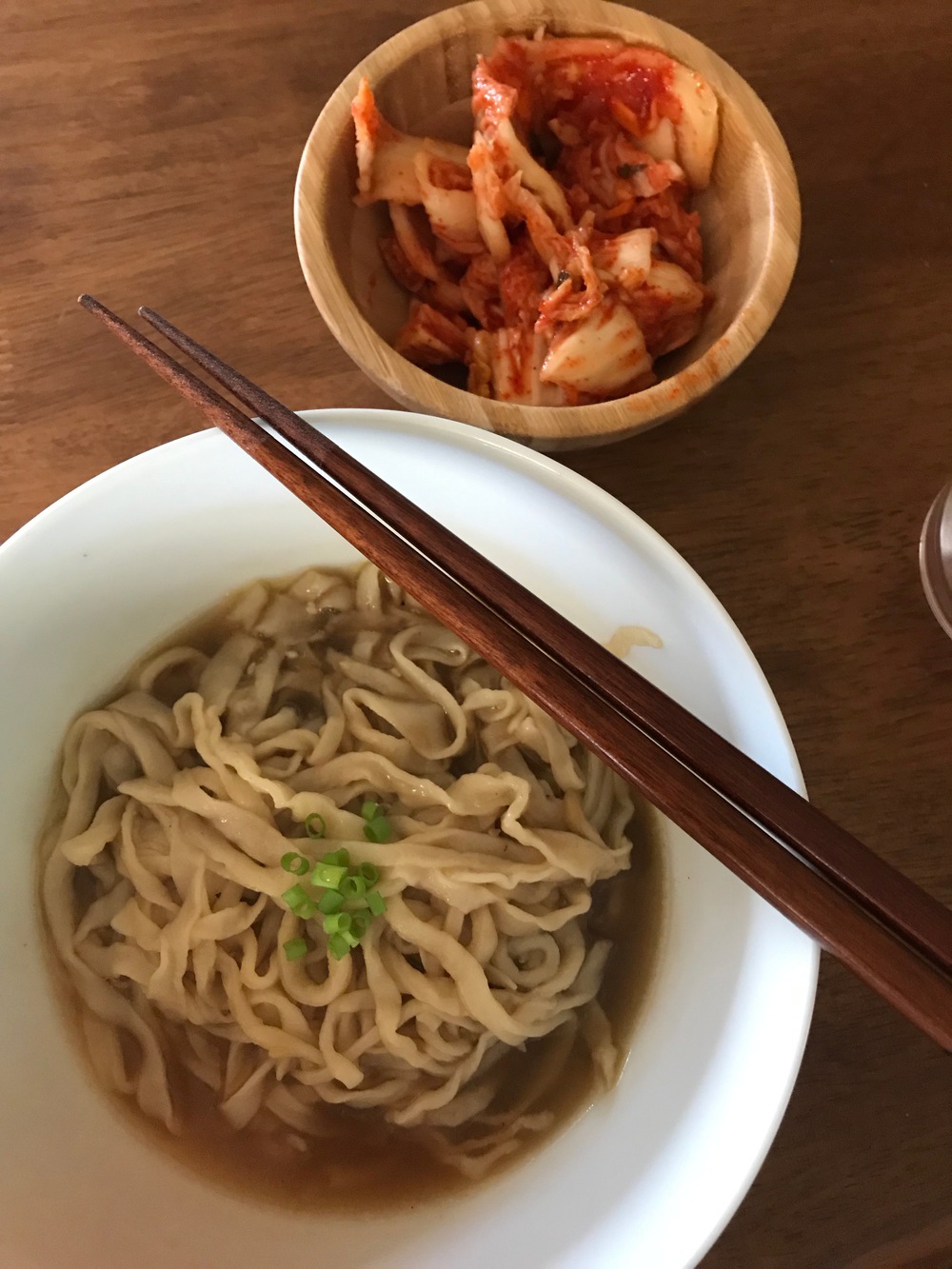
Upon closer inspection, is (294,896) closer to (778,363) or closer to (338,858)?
(338,858)

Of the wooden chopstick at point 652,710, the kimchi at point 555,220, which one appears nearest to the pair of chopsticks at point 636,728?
the wooden chopstick at point 652,710

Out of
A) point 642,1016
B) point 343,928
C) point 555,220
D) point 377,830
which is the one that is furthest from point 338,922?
point 555,220

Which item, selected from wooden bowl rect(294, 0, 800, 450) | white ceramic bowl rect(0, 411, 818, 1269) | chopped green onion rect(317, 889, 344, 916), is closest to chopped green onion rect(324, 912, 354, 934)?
chopped green onion rect(317, 889, 344, 916)

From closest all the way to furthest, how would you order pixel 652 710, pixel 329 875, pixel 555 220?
pixel 652 710
pixel 329 875
pixel 555 220

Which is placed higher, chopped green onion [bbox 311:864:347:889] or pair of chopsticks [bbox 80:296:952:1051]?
pair of chopsticks [bbox 80:296:952:1051]

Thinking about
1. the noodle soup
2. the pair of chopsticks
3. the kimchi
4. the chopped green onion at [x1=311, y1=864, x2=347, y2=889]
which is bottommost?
the noodle soup

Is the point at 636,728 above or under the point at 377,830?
above

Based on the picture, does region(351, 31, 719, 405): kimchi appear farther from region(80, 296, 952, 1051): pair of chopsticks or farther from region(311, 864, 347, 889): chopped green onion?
region(311, 864, 347, 889): chopped green onion

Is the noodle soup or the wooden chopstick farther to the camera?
the noodle soup
